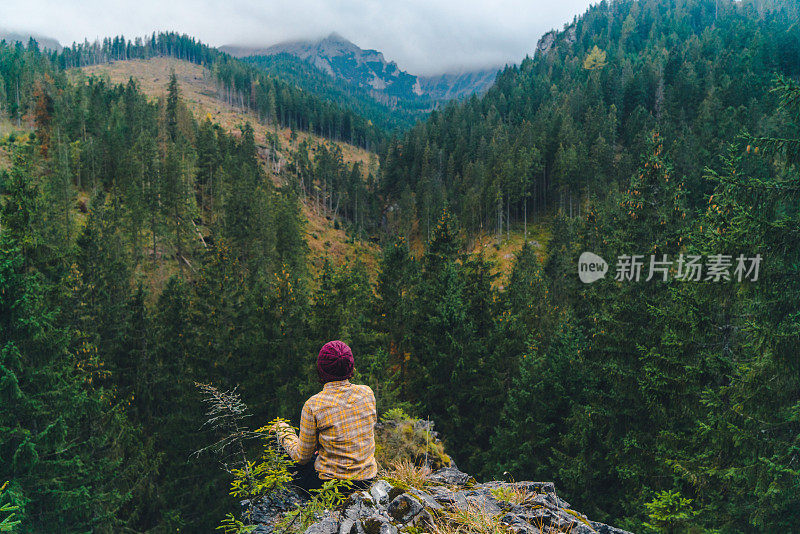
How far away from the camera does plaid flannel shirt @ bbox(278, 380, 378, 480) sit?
4.31m

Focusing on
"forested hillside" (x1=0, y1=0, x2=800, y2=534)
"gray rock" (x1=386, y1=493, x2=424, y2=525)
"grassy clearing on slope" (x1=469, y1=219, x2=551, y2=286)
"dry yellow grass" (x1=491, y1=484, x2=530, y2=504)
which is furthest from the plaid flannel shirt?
"grassy clearing on slope" (x1=469, y1=219, x2=551, y2=286)

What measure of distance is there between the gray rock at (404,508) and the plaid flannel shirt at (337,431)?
0.47m

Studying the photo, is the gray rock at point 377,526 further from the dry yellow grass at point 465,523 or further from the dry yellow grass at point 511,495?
the dry yellow grass at point 511,495

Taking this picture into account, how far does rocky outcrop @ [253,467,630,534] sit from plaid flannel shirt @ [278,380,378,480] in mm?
362

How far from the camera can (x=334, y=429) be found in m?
4.34

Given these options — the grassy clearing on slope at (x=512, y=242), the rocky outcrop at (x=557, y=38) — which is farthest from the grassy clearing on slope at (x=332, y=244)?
the rocky outcrop at (x=557, y=38)

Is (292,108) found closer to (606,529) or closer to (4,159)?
(4,159)

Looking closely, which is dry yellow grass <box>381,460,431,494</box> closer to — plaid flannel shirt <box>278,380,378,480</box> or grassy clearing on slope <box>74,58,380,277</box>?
plaid flannel shirt <box>278,380,378,480</box>

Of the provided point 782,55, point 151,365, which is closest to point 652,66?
point 782,55

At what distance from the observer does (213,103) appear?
138000 mm

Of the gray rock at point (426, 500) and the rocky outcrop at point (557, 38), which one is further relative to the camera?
the rocky outcrop at point (557, 38)

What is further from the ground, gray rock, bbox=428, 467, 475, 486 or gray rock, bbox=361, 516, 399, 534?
gray rock, bbox=361, 516, 399, 534

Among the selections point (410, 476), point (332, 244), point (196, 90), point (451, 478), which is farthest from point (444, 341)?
point (196, 90)

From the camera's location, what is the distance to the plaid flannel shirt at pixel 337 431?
4.31m
